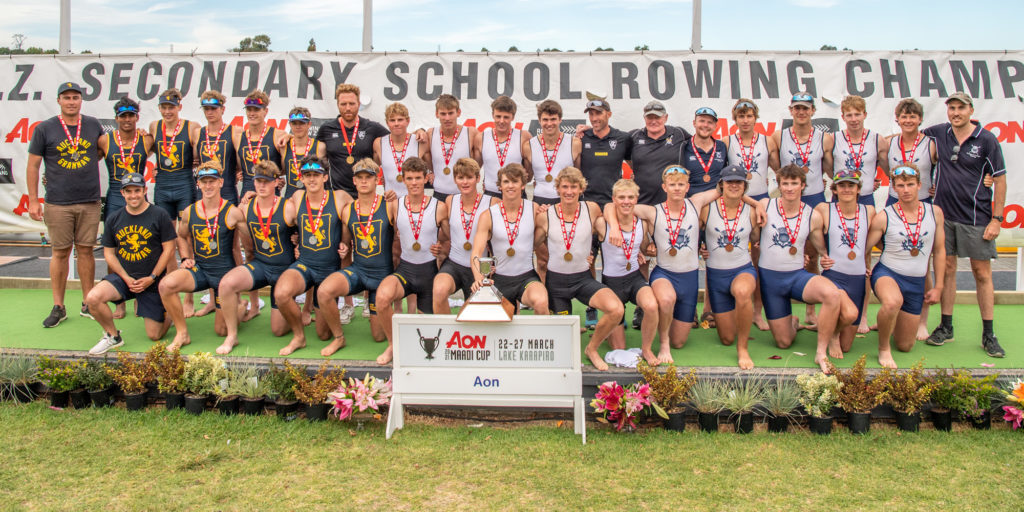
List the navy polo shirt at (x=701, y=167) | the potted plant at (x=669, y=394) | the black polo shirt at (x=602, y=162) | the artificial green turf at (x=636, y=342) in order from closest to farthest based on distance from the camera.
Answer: the potted plant at (x=669, y=394)
the artificial green turf at (x=636, y=342)
the navy polo shirt at (x=701, y=167)
the black polo shirt at (x=602, y=162)

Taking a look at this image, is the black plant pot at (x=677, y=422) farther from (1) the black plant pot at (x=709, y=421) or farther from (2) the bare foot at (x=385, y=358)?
(2) the bare foot at (x=385, y=358)

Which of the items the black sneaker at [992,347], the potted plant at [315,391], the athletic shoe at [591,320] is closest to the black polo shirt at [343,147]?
the potted plant at [315,391]

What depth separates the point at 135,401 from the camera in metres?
4.88

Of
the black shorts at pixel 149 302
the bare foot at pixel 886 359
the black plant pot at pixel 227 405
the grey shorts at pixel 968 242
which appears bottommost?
the black plant pot at pixel 227 405

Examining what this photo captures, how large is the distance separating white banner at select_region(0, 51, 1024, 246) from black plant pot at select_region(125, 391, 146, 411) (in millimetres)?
4074

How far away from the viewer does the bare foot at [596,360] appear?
5014 millimetres

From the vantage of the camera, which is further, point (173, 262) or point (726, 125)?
point (726, 125)

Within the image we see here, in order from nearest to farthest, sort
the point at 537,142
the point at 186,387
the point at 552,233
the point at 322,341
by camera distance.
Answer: the point at 186,387
the point at 552,233
the point at 322,341
the point at 537,142

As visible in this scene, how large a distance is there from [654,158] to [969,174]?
2414mm

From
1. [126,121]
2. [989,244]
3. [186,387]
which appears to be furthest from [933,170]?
[126,121]

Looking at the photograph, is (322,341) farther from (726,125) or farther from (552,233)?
(726,125)

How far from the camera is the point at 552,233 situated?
18.0 ft

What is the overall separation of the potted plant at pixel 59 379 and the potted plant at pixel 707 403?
407 cm

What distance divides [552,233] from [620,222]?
0.52 m
